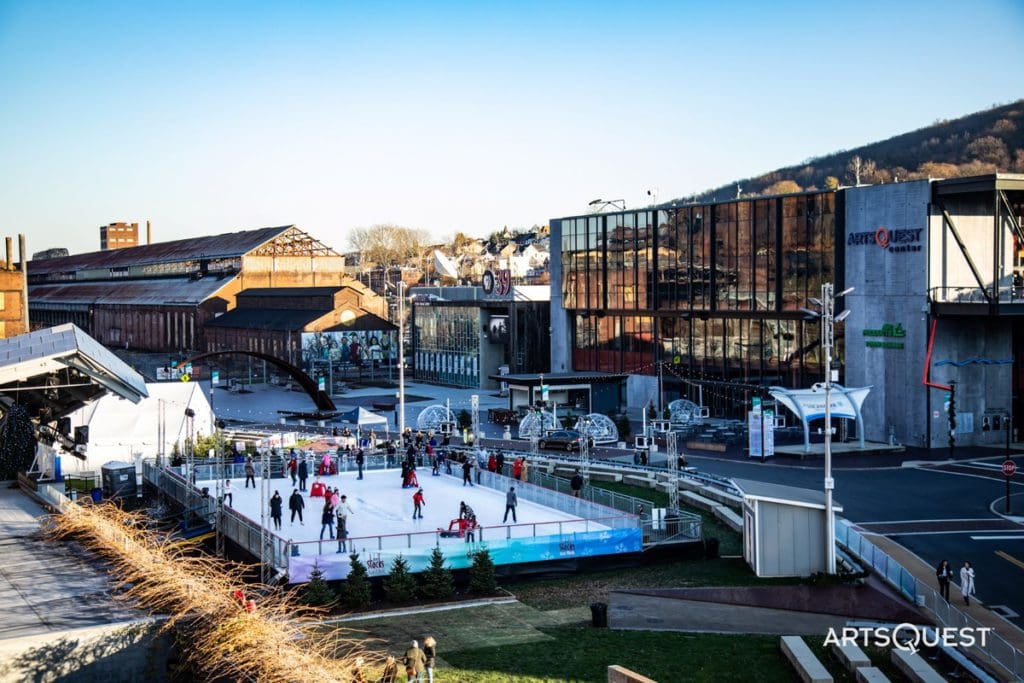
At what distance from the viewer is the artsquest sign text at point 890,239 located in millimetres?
53312

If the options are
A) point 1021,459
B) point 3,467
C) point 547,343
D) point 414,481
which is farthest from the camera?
point 547,343

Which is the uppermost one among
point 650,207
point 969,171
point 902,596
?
point 969,171

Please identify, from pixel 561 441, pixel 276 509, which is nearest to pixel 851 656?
pixel 276 509

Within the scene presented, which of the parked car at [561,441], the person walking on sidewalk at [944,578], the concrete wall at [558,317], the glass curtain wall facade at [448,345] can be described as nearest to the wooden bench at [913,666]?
the person walking on sidewalk at [944,578]

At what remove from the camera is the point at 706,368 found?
225ft

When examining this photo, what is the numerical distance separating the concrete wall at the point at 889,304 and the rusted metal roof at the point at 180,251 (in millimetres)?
78483

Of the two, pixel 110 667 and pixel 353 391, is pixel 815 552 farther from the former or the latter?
pixel 353 391

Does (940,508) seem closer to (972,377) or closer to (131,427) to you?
(972,377)

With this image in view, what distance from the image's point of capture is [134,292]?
5423 inches

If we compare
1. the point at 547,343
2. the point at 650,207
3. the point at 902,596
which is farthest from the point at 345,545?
the point at 547,343

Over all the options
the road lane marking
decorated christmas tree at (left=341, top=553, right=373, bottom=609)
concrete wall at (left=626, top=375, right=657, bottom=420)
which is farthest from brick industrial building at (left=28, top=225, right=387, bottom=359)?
the road lane marking

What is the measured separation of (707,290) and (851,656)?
4835cm

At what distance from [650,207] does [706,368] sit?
11780 mm

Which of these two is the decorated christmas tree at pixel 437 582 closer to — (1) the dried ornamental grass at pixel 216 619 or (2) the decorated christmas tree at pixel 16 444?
(1) the dried ornamental grass at pixel 216 619
